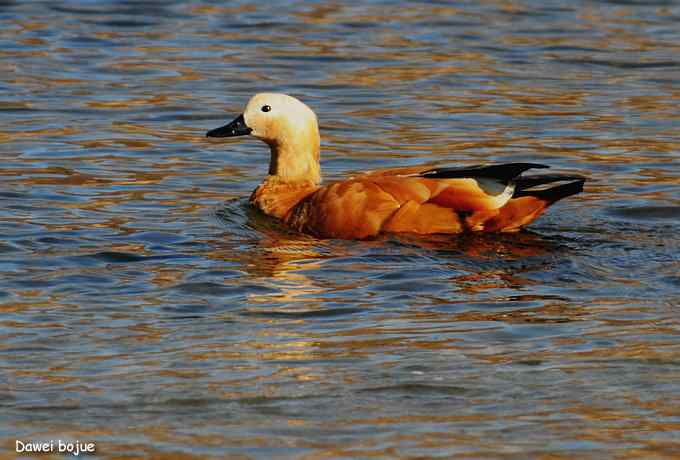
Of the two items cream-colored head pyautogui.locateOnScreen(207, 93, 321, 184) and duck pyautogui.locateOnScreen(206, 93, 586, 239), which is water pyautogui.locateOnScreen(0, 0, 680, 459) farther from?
cream-colored head pyautogui.locateOnScreen(207, 93, 321, 184)

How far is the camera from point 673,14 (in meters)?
18.5

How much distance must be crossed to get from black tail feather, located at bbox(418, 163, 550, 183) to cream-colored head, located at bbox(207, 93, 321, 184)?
4.45 ft

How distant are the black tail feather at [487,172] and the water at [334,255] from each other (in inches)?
16.2

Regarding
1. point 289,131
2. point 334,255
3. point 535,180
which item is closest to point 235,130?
point 289,131

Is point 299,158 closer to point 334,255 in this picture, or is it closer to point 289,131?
point 289,131

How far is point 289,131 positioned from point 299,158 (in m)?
0.19

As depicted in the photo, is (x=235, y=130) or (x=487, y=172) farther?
(x=235, y=130)

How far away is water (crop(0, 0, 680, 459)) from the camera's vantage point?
6223 millimetres

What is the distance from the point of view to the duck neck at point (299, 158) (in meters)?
10.9

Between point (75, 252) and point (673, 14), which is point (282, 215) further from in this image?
point (673, 14)

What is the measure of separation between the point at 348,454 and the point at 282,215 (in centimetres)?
474

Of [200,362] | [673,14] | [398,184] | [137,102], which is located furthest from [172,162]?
[673,14]

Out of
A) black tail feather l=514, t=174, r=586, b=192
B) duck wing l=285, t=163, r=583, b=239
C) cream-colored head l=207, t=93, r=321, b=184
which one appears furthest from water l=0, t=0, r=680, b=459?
cream-colored head l=207, t=93, r=321, b=184

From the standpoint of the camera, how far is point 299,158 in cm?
1091
